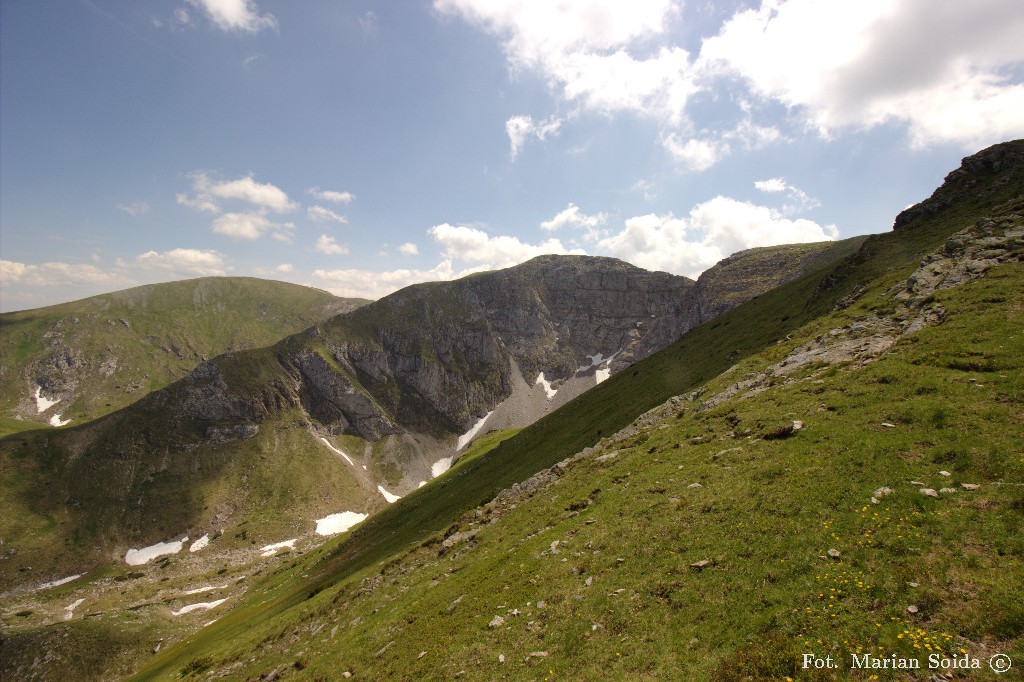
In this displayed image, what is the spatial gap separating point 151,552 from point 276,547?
40468 mm

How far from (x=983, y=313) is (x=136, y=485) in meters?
228

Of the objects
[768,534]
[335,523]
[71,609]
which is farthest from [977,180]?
[71,609]

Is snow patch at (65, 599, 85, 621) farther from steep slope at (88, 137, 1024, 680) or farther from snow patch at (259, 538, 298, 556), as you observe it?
steep slope at (88, 137, 1024, 680)

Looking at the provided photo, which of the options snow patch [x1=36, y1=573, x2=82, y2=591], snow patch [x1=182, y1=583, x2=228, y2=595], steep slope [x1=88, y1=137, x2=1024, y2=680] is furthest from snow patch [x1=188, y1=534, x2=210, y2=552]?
steep slope [x1=88, y1=137, x2=1024, y2=680]

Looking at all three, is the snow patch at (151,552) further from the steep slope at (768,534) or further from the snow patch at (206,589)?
the steep slope at (768,534)

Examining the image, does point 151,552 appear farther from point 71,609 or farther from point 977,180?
point 977,180

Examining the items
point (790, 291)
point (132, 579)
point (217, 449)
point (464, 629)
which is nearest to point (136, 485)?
point (217, 449)

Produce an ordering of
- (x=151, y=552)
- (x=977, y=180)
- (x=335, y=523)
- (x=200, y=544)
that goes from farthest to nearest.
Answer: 1. (x=335, y=523)
2. (x=200, y=544)
3. (x=151, y=552)
4. (x=977, y=180)

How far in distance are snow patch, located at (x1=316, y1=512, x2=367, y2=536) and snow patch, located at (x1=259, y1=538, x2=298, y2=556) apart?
31.6 ft

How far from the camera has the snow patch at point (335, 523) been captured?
539ft

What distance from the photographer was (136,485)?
162125 mm

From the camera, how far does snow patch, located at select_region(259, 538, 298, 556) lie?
148 meters

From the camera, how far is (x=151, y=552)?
145625mm

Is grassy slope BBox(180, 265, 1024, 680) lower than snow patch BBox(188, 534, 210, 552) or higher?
higher
